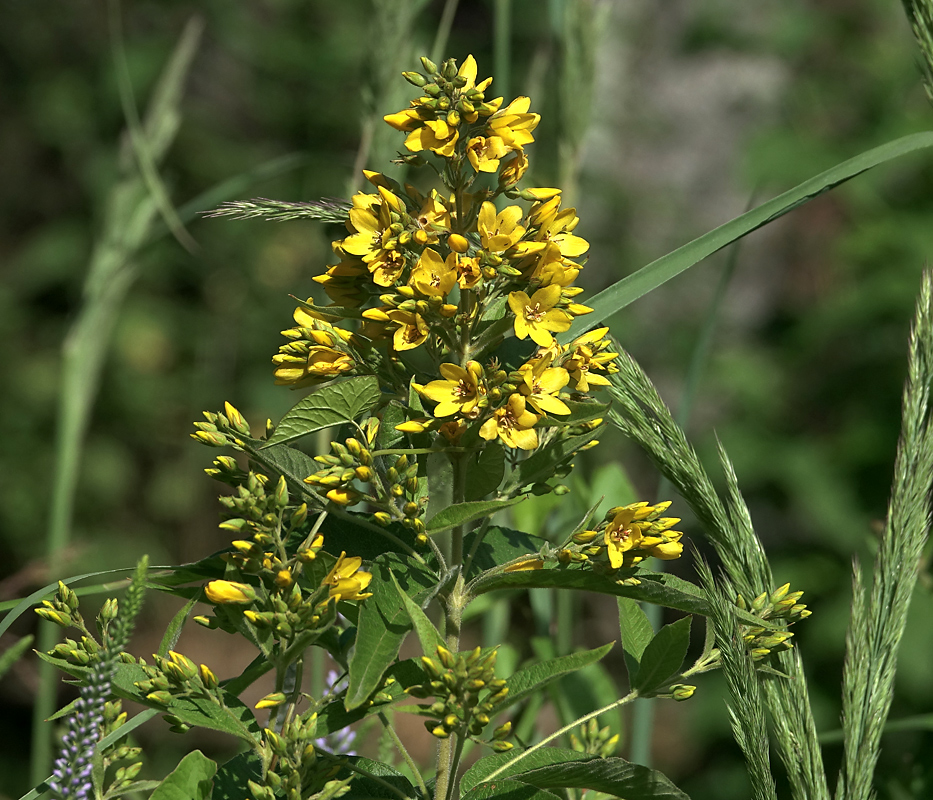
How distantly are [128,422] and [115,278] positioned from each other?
2.54 meters

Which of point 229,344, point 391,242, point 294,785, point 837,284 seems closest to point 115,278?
point 391,242

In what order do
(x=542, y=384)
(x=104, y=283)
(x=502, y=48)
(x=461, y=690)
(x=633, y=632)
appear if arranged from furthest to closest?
(x=104, y=283) → (x=502, y=48) → (x=633, y=632) → (x=542, y=384) → (x=461, y=690)

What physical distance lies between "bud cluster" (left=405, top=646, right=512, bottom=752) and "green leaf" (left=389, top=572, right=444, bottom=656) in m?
0.01

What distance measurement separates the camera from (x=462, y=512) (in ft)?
A: 2.53

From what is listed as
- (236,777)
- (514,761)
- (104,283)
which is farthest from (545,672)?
(104,283)

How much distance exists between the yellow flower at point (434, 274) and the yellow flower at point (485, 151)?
0.09 m

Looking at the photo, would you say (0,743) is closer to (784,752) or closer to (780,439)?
(780,439)

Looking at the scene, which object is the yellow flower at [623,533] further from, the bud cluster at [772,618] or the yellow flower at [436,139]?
the yellow flower at [436,139]

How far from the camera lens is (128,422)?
4.19 meters

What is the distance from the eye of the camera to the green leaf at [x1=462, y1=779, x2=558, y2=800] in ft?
2.58

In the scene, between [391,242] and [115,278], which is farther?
[115,278]

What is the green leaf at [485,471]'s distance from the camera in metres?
0.84

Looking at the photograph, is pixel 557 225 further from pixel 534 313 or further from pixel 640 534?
pixel 640 534

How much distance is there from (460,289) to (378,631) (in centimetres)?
30
